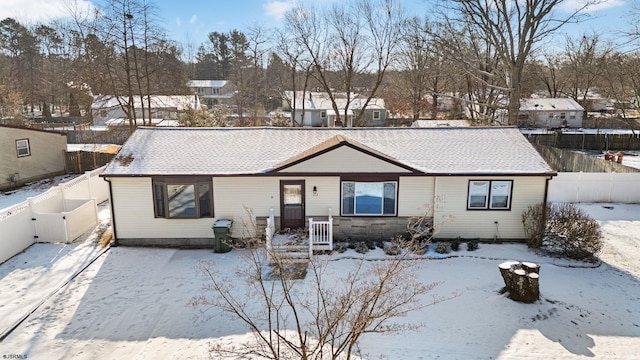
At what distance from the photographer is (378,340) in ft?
27.5

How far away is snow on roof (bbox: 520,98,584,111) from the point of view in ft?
153

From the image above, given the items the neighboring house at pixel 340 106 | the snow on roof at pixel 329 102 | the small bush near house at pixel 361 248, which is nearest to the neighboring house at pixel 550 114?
the neighboring house at pixel 340 106

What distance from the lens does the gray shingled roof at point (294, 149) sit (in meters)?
13.3

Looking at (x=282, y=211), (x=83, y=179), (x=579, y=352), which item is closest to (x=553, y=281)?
(x=579, y=352)

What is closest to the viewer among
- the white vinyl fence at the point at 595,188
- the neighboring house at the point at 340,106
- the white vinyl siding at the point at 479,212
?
the white vinyl siding at the point at 479,212

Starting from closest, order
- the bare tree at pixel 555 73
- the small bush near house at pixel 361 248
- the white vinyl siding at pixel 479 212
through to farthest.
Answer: the small bush near house at pixel 361 248, the white vinyl siding at pixel 479 212, the bare tree at pixel 555 73

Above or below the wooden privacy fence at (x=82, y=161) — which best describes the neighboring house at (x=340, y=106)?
above

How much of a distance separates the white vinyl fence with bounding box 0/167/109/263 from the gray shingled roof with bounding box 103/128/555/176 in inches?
107

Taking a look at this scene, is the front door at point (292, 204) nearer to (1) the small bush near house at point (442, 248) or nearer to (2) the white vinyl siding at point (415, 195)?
(2) the white vinyl siding at point (415, 195)

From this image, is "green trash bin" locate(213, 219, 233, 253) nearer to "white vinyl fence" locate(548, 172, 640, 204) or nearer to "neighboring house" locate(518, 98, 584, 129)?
"white vinyl fence" locate(548, 172, 640, 204)

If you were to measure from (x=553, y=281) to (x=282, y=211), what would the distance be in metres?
8.08

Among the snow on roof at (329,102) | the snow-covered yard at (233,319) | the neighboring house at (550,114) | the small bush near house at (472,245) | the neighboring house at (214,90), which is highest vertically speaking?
the neighboring house at (214,90)

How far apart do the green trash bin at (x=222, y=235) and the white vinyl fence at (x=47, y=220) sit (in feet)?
16.9

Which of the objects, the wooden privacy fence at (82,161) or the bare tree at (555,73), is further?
the bare tree at (555,73)
